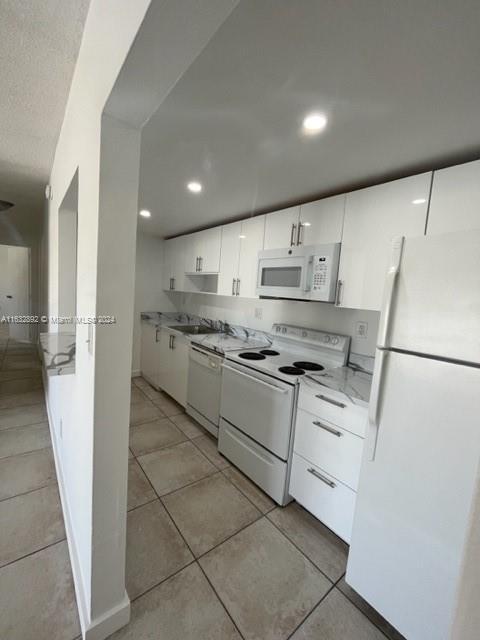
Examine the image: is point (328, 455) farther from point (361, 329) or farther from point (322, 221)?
point (322, 221)

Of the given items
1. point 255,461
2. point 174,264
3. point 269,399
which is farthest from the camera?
point 174,264

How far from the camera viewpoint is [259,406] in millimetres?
1946

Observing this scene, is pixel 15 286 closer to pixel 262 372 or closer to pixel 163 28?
pixel 262 372

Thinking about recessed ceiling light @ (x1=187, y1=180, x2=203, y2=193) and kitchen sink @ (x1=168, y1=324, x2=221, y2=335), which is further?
kitchen sink @ (x1=168, y1=324, x2=221, y2=335)

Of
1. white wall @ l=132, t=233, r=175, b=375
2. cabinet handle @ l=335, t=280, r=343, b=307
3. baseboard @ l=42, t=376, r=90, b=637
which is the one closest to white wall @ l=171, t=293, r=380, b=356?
cabinet handle @ l=335, t=280, r=343, b=307

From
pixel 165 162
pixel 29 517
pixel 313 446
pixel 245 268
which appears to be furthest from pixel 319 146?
pixel 29 517

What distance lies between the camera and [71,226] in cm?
192

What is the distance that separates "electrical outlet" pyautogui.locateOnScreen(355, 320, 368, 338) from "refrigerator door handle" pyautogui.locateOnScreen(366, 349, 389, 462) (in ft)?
2.97

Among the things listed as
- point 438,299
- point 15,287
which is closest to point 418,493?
point 438,299

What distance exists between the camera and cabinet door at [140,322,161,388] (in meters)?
3.55

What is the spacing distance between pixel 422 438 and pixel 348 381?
69cm

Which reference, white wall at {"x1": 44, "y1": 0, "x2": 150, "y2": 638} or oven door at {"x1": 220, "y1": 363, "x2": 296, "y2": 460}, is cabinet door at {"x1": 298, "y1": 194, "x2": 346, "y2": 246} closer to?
oven door at {"x1": 220, "y1": 363, "x2": 296, "y2": 460}

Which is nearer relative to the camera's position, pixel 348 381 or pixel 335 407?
pixel 335 407

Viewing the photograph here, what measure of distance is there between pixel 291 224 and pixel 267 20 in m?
1.42
